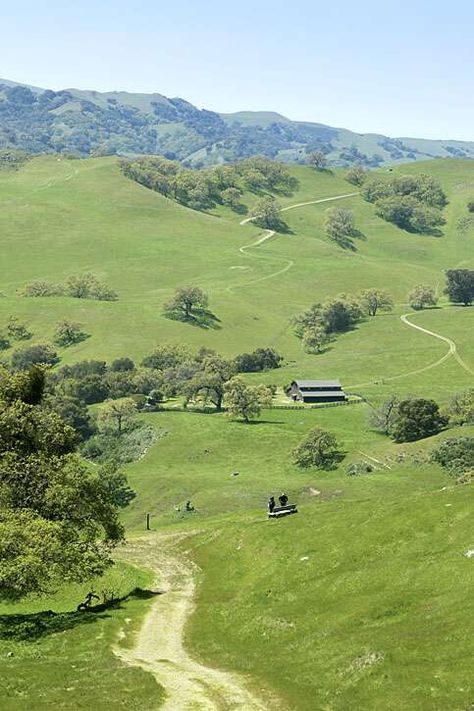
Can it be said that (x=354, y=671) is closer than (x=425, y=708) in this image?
No

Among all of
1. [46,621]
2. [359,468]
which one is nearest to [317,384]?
[359,468]

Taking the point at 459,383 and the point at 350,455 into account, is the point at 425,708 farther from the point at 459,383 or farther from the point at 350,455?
the point at 459,383

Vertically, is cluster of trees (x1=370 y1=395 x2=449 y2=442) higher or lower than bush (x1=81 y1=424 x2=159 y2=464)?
higher

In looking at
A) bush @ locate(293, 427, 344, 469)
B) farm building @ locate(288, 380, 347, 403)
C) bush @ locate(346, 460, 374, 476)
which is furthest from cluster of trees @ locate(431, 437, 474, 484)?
farm building @ locate(288, 380, 347, 403)

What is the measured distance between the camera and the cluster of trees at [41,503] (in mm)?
48969

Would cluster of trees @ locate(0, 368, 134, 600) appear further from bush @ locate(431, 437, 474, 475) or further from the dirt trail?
bush @ locate(431, 437, 474, 475)

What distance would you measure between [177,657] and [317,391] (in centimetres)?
15095

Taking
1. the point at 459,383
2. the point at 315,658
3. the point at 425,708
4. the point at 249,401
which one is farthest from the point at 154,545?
the point at 459,383

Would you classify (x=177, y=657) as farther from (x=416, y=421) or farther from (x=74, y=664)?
(x=416, y=421)

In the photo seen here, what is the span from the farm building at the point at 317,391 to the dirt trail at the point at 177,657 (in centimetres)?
12014

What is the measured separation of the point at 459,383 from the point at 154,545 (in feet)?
439

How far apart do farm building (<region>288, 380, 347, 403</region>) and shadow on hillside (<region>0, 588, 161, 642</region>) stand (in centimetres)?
13599

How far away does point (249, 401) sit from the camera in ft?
561

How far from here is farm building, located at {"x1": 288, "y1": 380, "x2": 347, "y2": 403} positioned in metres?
192
